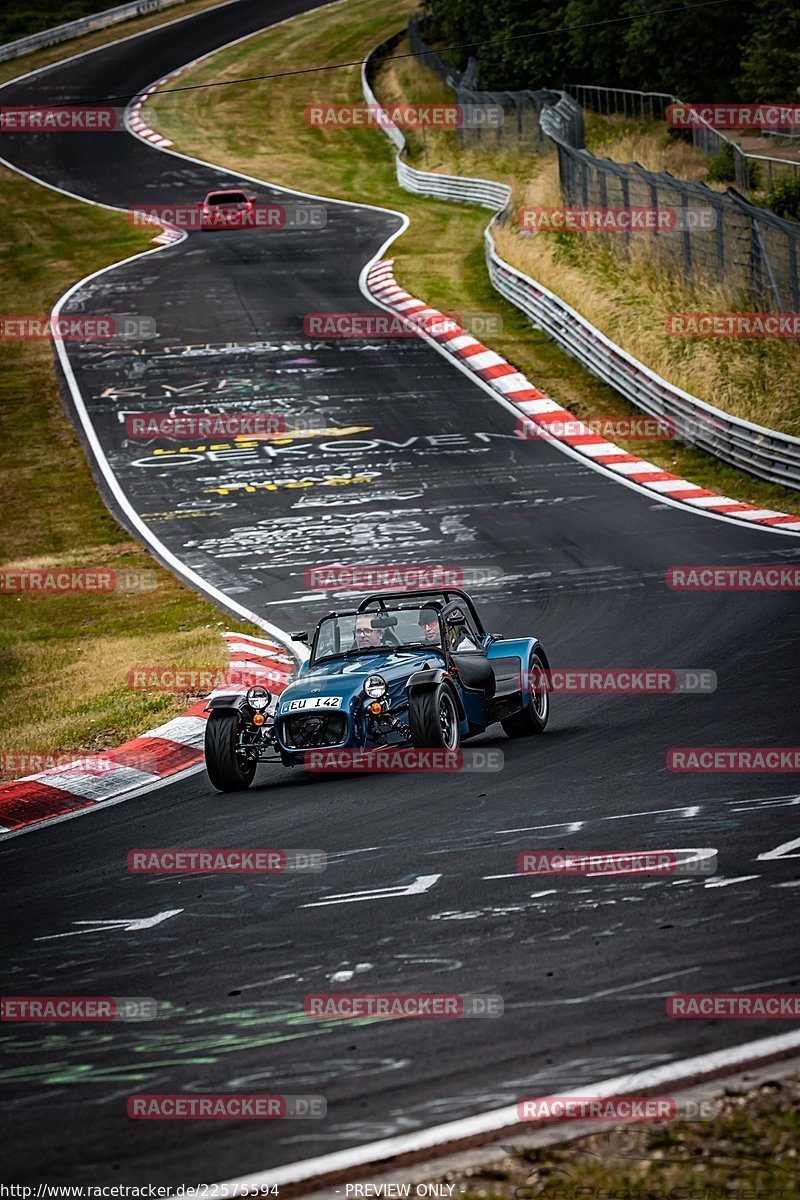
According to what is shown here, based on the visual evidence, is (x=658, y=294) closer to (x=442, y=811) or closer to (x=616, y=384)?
(x=616, y=384)

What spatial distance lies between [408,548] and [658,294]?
11329mm

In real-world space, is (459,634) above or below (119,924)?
above

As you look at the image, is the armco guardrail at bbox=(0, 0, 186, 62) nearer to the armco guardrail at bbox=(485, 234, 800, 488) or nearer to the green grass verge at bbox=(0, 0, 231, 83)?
the green grass verge at bbox=(0, 0, 231, 83)

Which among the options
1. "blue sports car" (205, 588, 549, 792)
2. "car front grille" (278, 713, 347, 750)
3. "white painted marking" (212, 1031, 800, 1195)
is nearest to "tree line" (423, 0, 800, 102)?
"blue sports car" (205, 588, 549, 792)

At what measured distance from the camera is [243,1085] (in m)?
5.69

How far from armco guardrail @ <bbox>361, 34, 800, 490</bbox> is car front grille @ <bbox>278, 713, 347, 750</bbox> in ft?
38.8

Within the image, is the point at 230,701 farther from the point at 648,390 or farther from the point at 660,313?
the point at 660,313

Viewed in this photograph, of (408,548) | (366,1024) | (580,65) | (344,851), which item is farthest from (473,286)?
(366,1024)

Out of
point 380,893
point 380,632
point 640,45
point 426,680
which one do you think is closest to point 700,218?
point 380,632

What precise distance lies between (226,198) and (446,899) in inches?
1578

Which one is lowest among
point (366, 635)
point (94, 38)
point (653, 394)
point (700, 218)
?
point (366, 635)

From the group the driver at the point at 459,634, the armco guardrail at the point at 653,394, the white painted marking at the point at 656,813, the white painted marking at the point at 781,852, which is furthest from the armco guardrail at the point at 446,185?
the white painted marking at the point at 781,852

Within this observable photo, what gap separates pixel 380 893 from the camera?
793 centimetres

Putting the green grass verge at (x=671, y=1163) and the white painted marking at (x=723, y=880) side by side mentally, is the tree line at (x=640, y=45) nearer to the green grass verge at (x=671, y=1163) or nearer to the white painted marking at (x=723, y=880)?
the white painted marking at (x=723, y=880)
